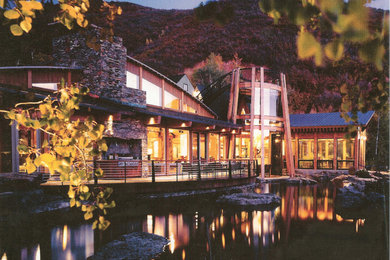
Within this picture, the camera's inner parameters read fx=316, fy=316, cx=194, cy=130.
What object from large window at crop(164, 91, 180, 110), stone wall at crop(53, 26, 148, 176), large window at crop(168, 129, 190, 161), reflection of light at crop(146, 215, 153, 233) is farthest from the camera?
large window at crop(168, 129, 190, 161)

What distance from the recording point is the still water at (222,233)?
8.06 metres

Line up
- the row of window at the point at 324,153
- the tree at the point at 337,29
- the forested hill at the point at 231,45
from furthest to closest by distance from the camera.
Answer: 1. the forested hill at the point at 231,45
2. the row of window at the point at 324,153
3. the tree at the point at 337,29

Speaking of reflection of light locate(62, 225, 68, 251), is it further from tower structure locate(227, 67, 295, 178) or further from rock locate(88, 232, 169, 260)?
tower structure locate(227, 67, 295, 178)

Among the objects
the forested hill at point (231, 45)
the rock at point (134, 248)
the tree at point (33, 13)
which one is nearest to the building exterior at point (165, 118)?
the rock at point (134, 248)

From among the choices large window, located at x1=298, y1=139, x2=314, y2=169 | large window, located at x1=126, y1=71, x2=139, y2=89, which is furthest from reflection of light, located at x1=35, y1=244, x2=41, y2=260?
large window, located at x1=298, y1=139, x2=314, y2=169

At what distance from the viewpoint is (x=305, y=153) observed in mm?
26594

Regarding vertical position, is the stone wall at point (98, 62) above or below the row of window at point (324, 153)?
above

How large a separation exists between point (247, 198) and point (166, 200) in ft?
11.7

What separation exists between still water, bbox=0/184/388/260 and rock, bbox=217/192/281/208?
519mm

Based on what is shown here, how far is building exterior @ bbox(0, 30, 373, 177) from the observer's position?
1362 cm

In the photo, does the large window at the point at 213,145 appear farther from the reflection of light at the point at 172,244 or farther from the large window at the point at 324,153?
the reflection of light at the point at 172,244

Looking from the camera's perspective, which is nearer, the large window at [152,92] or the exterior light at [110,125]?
the exterior light at [110,125]

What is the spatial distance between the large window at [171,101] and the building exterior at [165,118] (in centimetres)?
6

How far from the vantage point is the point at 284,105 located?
22.3m
